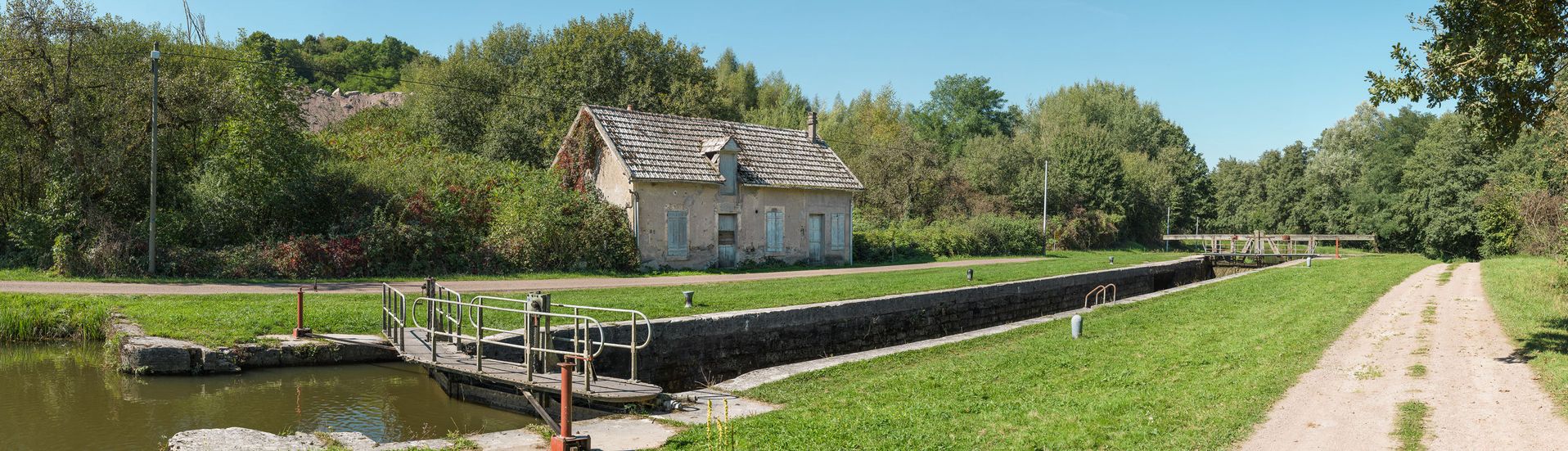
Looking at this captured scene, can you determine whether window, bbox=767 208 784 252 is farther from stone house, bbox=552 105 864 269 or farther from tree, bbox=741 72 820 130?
tree, bbox=741 72 820 130

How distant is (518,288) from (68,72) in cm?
1358

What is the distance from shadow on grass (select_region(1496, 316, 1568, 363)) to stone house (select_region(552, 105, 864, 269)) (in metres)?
20.6

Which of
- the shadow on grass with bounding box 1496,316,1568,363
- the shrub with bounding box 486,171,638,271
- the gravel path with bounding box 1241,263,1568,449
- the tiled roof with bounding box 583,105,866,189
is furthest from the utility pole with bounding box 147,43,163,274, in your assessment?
the shadow on grass with bounding box 1496,316,1568,363

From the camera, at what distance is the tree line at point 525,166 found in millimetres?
22797

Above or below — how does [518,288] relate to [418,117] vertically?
Answer: below

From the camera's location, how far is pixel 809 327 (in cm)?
1734

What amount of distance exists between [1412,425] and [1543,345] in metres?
6.33

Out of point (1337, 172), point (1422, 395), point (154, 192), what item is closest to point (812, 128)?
point (154, 192)

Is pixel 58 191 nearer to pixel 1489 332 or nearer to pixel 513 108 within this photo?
pixel 513 108

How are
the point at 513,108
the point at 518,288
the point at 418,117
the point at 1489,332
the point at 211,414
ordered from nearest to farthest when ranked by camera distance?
the point at 211,414
the point at 1489,332
the point at 518,288
the point at 513,108
the point at 418,117

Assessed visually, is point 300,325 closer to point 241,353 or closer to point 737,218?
A: point 241,353

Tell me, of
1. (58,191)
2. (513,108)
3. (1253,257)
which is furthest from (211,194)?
(1253,257)

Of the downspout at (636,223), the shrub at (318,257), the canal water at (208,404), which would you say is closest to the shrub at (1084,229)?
the downspout at (636,223)

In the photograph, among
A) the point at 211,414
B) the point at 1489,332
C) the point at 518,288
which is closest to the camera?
the point at 211,414
